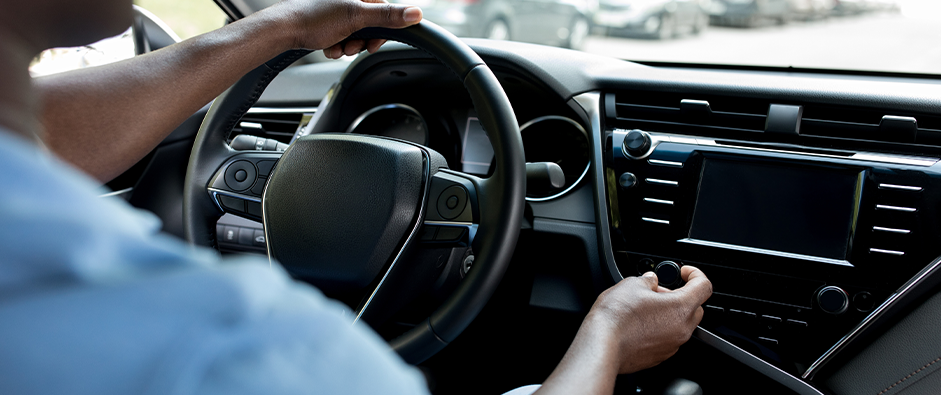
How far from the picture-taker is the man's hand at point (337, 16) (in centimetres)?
109

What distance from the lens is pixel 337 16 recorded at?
1.11m

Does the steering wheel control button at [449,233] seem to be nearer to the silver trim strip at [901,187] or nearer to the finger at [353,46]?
the finger at [353,46]

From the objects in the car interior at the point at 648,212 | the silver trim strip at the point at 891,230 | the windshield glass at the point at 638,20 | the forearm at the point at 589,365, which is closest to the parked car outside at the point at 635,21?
the windshield glass at the point at 638,20

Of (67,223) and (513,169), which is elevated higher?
(67,223)

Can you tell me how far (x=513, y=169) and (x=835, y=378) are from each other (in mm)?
865

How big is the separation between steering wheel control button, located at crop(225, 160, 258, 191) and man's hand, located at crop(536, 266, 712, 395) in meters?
0.76

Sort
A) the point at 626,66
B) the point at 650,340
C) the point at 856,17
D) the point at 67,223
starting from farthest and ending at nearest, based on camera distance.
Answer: the point at 856,17
the point at 626,66
the point at 650,340
the point at 67,223

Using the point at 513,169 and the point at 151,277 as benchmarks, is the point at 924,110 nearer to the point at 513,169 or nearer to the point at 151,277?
the point at 513,169

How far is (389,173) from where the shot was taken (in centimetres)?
114

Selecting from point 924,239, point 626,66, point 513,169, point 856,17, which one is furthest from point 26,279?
point 856,17

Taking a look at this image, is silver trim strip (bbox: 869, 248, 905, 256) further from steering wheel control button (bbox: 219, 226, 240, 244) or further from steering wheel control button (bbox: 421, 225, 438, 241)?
steering wheel control button (bbox: 219, 226, 240, 244)

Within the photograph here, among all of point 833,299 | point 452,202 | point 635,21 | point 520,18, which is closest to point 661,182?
point 833,299

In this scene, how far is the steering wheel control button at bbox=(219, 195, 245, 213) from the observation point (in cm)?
129

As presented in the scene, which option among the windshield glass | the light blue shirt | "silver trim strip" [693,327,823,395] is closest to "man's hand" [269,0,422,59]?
the light blue shirt
